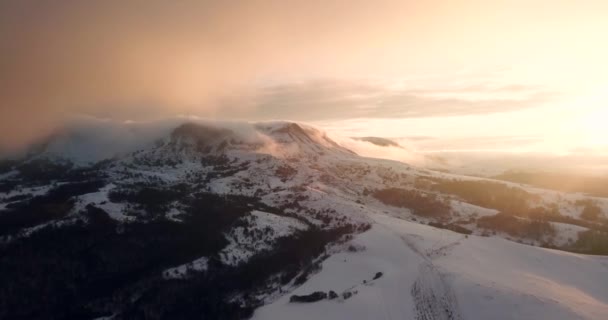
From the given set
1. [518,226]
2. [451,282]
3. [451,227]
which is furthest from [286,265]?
[518,226]

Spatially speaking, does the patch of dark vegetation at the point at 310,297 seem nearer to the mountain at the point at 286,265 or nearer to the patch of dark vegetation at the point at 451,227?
the mountain at the point at 286,265

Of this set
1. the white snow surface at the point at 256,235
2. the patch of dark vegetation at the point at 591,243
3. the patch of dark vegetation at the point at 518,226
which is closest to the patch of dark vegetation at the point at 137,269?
the white snow surface at the point at 256,235

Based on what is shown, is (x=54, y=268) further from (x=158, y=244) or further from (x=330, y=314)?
(x=330, y=314)

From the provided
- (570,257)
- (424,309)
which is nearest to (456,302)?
(424,309)

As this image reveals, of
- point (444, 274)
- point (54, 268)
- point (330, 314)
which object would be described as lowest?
point (54, 268)

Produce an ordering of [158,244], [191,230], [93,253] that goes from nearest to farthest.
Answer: [93,253] < [158,244] < [191,230]

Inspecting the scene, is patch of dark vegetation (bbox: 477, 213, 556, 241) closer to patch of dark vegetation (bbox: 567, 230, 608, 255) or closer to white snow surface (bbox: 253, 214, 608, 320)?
patch of dark vegetation (bbox: 567, 230, 608, 255)

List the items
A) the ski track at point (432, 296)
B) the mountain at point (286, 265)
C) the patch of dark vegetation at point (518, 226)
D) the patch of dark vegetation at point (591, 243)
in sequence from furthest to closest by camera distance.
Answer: the patch of dark vegetation at point (518, 226)
the patch of dark vegetation at point (591, 243)
the mountain at point (286, 265)
the ski track at point (432, 296)
